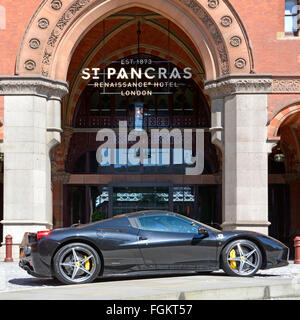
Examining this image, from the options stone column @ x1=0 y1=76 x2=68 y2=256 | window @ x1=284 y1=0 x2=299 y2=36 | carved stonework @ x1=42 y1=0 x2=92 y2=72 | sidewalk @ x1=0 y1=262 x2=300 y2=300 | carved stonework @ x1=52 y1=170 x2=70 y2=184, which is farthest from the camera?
carved stonework @ x1=52 y1=170 x2=70 y2=184

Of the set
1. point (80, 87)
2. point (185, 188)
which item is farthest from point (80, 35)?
point (185, 188)

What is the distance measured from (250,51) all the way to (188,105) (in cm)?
1151

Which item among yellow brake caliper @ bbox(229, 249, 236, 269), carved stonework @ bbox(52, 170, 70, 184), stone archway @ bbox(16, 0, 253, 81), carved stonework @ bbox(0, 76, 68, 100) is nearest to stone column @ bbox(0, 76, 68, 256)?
carved stonework @ bbox(0, 76, 68, 100)

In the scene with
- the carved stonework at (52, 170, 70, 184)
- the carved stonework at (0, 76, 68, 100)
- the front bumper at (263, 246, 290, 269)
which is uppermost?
the carved stonework at (0, 76, 68, 100)

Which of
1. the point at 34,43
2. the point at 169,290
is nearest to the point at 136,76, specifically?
the point at 34,43

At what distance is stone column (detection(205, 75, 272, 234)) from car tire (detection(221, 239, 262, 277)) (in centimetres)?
790

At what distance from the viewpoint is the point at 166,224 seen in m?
13.8

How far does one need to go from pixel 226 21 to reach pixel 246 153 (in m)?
3.92

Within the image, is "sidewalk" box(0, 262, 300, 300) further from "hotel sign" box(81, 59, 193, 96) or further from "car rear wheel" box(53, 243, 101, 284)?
"hotel sign" box(81, 59, 193, 96)

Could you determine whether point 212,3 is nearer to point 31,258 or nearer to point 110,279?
point 110,279

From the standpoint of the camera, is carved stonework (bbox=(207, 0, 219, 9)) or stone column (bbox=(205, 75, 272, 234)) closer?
stone column (bbox=(205, 75, 272, 234))

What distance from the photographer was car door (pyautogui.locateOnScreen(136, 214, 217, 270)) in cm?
1336

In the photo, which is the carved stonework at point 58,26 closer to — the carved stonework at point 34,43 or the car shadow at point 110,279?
the carved stonework at point 34,43

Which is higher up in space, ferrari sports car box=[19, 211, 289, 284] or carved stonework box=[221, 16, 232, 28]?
carved stonework box=[221, 16, 232, 28]
